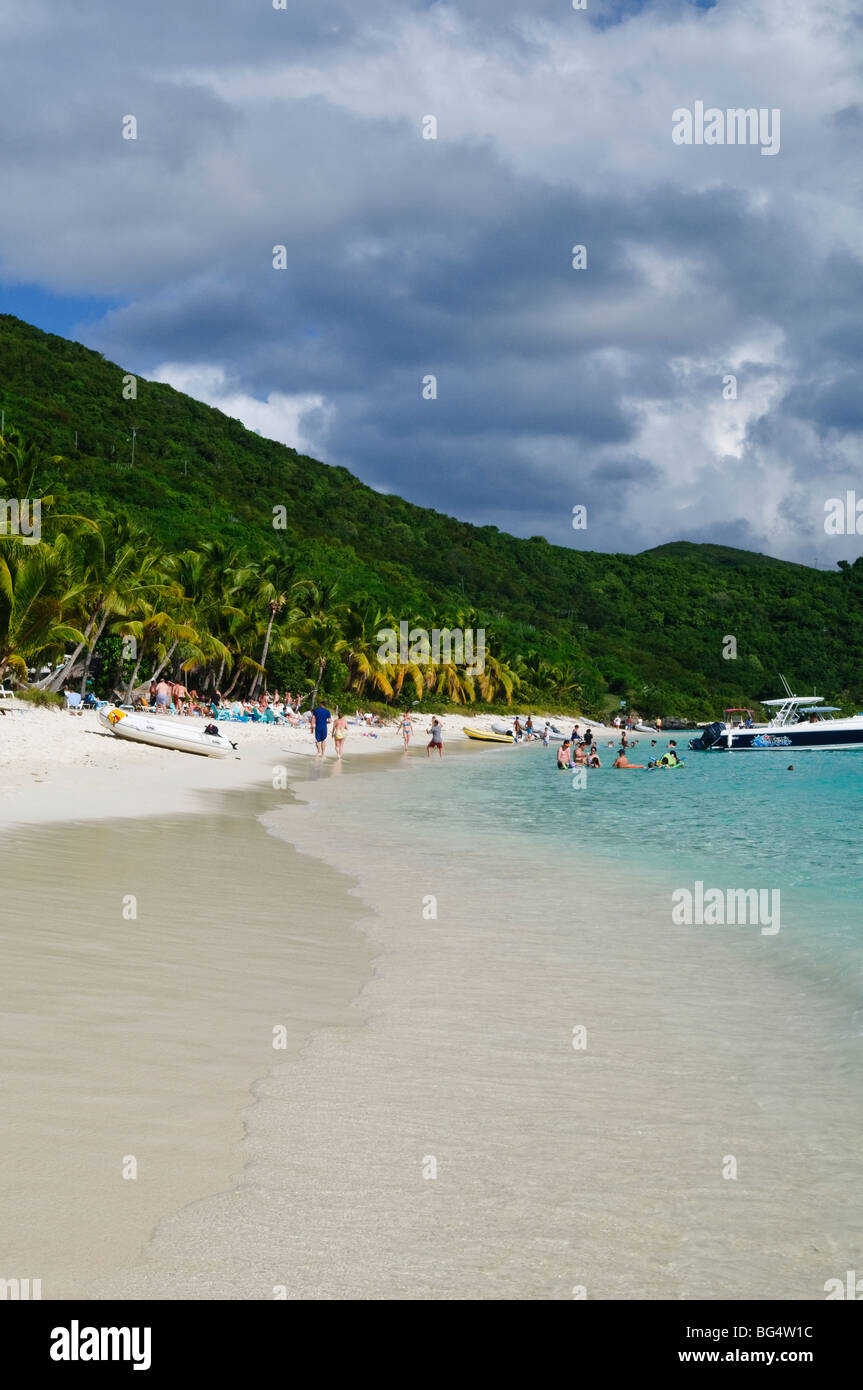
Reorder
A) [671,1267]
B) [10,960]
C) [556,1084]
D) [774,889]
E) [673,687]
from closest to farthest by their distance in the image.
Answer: [671,1267] < [556,1084] < [10,960] < [774,889] < [673,687]

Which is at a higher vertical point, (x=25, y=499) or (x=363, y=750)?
(x=25, y=499)

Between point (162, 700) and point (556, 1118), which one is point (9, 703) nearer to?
point (162, 700)

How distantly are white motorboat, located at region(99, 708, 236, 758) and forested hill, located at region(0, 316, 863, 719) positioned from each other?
2916cm

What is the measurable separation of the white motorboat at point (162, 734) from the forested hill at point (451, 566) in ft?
95.7

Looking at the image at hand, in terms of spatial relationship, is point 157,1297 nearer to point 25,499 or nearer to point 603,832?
point 603,832

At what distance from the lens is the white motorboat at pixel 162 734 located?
27047 millimetres

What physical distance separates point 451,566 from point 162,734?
91.5m

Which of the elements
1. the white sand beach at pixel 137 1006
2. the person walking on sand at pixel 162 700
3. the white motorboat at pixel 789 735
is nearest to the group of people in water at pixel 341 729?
the person walking on sand at pixel 162 700

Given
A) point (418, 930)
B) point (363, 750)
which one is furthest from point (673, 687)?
point (418, 930)

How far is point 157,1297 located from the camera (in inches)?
117

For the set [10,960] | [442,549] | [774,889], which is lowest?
[774,889]

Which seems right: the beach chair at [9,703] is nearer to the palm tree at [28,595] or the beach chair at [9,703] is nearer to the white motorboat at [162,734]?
the palm tree at [28,595]
